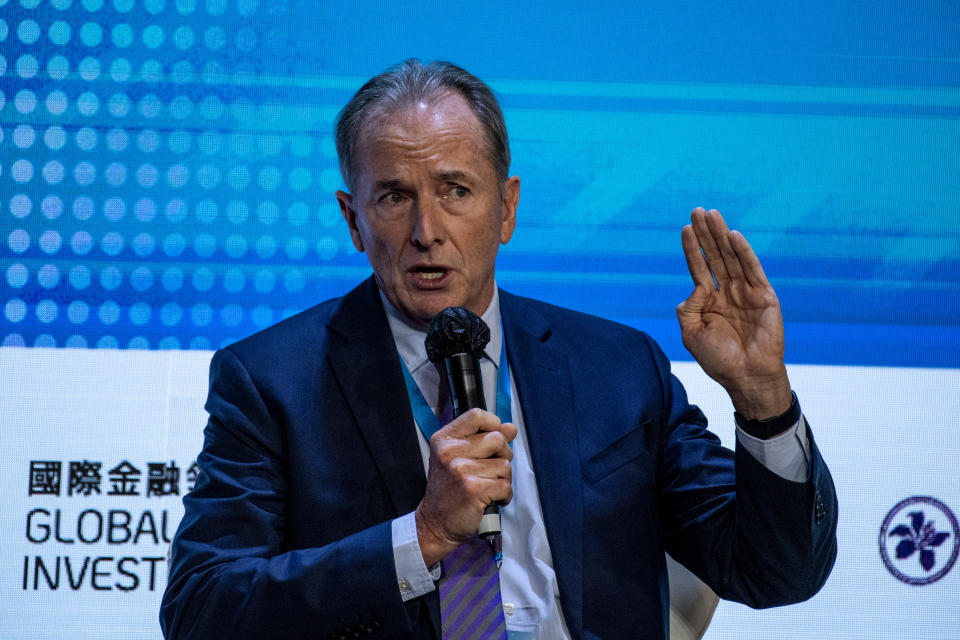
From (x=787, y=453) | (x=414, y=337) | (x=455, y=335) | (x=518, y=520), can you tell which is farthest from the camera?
(x=414, y=337)

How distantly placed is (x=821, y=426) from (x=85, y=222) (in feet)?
7.14

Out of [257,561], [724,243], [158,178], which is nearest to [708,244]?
[724,243]

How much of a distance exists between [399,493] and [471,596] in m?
0.25

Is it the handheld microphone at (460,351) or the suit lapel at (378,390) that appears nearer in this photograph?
the handheld microphone at (460,351)

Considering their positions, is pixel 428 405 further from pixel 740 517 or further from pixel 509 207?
pixel 740 517

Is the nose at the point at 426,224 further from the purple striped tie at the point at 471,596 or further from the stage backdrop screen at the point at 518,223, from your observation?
the stage backdrop screen at the point at 518,223

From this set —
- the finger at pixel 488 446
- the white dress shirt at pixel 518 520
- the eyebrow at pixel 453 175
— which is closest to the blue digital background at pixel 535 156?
the white dress shirt at pixel 518 520

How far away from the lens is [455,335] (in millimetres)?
1834

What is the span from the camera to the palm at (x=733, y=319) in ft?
6.33

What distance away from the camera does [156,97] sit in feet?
9.50

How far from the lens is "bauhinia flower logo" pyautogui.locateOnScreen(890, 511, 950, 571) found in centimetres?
290

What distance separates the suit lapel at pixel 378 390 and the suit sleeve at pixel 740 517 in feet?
1.93

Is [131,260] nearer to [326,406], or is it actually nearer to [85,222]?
[85,222]

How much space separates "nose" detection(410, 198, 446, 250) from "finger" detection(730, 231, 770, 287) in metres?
0.61
